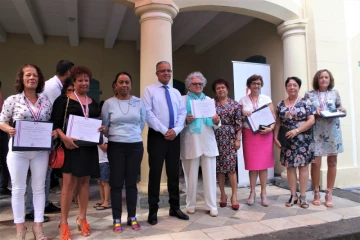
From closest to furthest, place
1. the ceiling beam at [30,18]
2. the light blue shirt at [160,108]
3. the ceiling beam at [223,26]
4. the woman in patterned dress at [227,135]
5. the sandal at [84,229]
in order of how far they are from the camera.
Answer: the sandal at [84,229], the light blue shirt at [160,108], the woman in patterned dress at [227,135], the ceiling beam at [30,18], the ceiling beam at [223,26]

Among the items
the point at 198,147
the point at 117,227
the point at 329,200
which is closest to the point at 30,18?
the point at 198,147

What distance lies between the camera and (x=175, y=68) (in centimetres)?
941

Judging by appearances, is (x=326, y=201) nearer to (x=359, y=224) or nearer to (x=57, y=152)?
(x=359, y=224)

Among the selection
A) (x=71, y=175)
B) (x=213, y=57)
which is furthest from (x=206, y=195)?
(x=213, y=57)

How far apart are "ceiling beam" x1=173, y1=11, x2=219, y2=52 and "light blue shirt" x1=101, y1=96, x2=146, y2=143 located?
417 centimetres

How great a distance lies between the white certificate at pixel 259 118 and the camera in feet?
13.5

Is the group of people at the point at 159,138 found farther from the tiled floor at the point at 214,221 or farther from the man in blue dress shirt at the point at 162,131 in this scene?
the tiled floor at the point at 214,221

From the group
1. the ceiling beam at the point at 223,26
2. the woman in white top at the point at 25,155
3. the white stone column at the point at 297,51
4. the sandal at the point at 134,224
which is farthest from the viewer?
the ceiling beam at the point at 223,26

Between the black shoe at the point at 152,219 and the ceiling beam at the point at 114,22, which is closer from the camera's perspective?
the black shoe at the point at 152,219

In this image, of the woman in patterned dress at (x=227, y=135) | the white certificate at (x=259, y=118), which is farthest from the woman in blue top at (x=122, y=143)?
the white certificate at (x=259, y=118)

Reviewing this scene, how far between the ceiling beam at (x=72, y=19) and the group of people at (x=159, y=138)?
3016 millimetres

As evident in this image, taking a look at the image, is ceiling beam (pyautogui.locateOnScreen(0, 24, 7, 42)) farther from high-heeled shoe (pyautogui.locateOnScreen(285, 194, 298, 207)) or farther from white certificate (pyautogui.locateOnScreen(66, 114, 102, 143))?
high-heeled shoe (pyautogui.locateOnScreen(285, 194, 298, 207))

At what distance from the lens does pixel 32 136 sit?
2768 millimetres

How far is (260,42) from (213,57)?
96.5 inches
